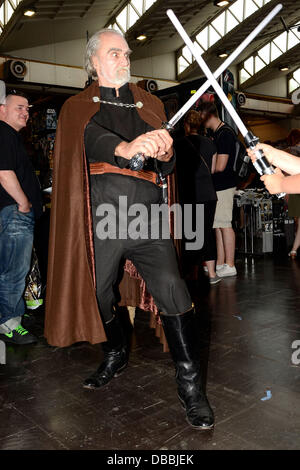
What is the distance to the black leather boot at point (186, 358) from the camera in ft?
6.10

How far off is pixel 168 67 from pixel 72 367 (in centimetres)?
1415

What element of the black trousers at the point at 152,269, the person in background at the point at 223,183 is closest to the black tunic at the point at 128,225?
the black trousers at the point at 152,269

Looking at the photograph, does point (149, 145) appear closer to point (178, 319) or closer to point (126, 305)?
point (178, 319)

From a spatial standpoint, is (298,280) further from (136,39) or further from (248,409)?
(136,39)

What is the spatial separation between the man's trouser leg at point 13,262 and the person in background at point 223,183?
2.41m

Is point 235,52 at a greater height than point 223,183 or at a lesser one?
greater

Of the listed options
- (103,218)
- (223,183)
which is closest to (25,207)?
(103,218)

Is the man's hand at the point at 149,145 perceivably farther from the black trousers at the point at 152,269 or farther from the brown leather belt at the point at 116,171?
the black trousers at the point at 152,269

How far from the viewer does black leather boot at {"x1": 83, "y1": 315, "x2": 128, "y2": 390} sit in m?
2.25

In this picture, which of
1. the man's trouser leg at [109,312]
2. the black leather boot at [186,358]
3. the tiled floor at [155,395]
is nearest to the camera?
the tiled floor at [155,395]

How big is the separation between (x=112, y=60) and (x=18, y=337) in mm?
2021

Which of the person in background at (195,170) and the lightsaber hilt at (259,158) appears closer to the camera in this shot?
the lightsaber hilt at (259,158)

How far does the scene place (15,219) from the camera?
3008 millimetres

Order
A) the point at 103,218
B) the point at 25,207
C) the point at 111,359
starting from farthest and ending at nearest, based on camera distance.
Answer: the point at 25,207 → the point at 111,359 → the point at 103,218
